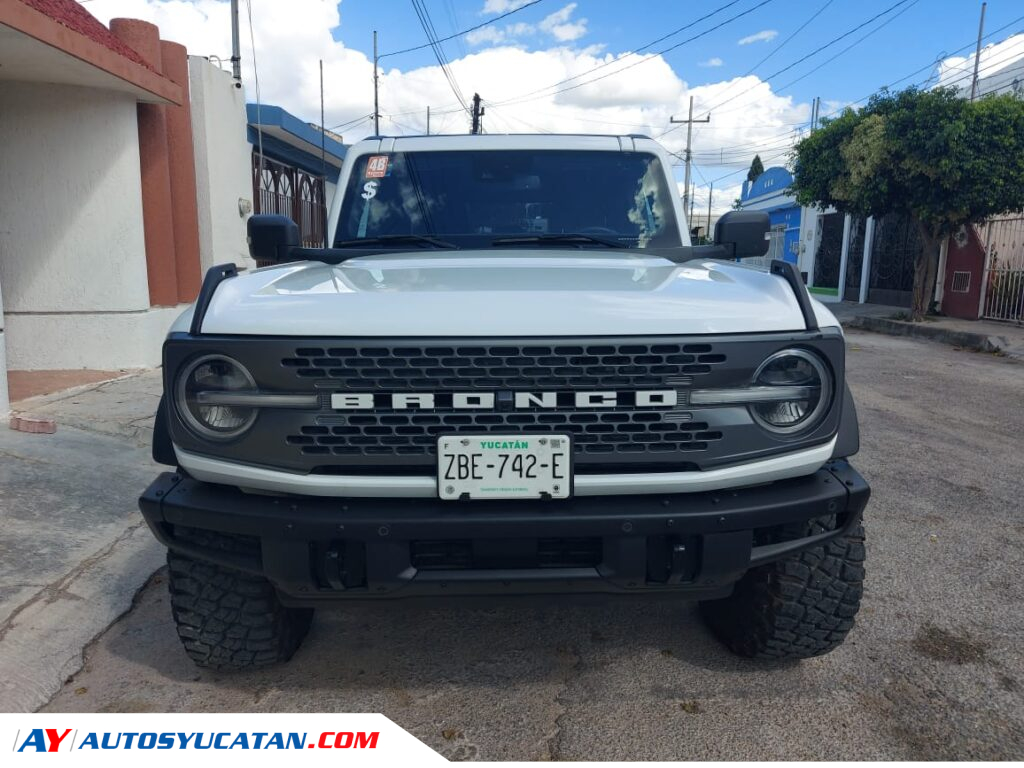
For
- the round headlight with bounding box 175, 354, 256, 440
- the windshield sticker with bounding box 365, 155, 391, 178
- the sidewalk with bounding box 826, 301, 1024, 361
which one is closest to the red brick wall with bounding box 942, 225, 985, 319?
the sidewalk with bounding box 826, 301, 1024, 361

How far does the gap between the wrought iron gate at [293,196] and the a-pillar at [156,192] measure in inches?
122

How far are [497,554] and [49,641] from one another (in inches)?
72.2

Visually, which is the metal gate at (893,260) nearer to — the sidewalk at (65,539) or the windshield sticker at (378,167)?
the windshield sticker at (378,167)

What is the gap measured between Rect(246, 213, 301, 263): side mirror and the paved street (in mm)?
1502

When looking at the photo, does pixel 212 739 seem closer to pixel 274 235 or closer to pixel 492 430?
pixel 492 430

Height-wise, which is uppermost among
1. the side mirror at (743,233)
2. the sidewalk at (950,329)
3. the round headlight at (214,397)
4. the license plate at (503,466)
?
the side mirror at (743,233)

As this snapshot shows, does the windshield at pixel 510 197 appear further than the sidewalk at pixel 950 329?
No

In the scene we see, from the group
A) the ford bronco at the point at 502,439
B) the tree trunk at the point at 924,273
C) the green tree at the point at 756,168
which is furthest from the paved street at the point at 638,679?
the green tree at the point at 756,168

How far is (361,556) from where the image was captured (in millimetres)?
2061

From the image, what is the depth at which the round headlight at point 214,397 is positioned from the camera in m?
2.06

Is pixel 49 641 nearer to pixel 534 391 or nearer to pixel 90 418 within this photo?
pixel 534 391

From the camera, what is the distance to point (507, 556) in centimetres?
205

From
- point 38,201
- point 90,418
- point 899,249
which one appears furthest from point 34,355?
point 899,249

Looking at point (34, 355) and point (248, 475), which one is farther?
point (34, 355)
